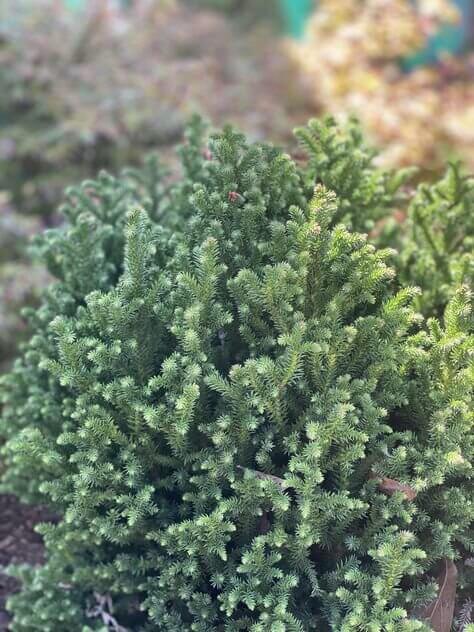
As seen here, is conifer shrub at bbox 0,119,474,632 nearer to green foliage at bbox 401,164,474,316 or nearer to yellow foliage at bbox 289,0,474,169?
green foliage at bbox 401,164,474,316

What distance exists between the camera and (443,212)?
2.64 meters

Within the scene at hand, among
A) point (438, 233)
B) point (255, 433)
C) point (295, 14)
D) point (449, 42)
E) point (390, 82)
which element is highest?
point (295, 14)

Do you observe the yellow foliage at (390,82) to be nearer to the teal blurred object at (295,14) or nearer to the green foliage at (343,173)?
the teal blurred object at (295,14)

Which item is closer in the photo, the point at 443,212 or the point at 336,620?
the point at 336,620

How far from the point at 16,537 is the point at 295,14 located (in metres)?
7.37

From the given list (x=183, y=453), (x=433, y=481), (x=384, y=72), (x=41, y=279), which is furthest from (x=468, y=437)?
(x=384, y=72)

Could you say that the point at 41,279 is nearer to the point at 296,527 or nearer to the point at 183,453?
the point at 183,453

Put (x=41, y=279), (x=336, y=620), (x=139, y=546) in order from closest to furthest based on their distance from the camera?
(x=336, y=620) < (x=139, y=546) < (x=41, y=279)

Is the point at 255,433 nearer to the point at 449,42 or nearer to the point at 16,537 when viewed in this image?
the point at 16,537

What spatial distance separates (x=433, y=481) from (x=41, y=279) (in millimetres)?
2934

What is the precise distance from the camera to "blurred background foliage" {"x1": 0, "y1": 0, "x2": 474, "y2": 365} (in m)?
4.81

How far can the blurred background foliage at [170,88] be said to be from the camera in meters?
4.81

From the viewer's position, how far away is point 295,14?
8.04 meters

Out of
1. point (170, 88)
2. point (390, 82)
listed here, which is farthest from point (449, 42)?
point (170, 88)
